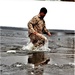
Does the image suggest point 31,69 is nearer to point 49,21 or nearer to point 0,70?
point 0,70

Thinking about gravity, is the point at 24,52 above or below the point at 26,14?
Result: below

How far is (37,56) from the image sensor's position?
10.3 meters

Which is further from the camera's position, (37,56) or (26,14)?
(26,14)

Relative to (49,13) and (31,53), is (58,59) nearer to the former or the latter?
(31,53)

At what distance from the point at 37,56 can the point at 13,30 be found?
36.1 ft

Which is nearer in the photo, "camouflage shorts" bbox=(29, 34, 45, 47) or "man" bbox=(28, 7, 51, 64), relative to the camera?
"man" bbox=(28, 7, 51, 64)

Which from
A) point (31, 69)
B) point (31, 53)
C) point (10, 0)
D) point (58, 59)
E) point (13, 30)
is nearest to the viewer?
point (31, 69)

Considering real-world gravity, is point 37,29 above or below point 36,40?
above

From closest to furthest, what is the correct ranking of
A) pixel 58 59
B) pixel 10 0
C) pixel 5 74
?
pixel 5 74, pixel 58 59, pixel 10 0

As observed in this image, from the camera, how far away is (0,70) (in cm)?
778

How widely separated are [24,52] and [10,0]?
8.64m

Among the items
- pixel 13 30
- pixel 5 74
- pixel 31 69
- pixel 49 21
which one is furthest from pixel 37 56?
pixel 13 30

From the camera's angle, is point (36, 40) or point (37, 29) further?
point (37, 29)

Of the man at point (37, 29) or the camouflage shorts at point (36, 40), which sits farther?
the camouflage shorts at point (36, 40)
